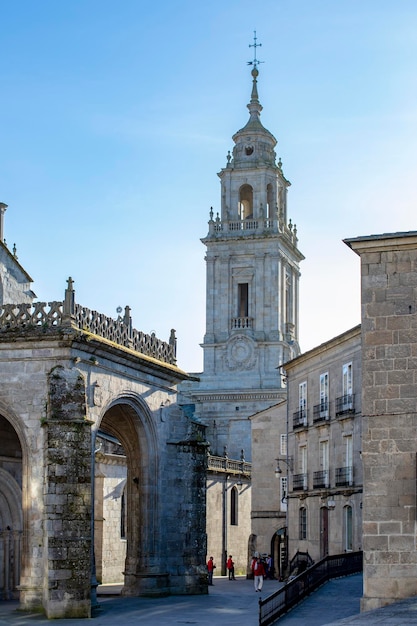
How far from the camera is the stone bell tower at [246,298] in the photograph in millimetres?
69188

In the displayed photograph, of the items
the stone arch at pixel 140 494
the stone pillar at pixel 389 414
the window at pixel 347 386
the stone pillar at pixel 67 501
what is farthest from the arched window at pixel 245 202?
the stone pillar at pixel 389 414

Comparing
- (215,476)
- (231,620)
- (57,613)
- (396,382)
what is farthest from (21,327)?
(215,476)

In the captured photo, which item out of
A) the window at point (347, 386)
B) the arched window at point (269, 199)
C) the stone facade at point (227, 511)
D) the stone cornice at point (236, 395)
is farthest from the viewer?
the arched window at point (269, 199)

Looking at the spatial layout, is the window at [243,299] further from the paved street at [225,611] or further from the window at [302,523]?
the paved street at [225,611]

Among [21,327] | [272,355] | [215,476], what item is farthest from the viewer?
[272,355]

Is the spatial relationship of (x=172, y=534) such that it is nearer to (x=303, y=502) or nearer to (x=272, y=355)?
(x=303, y=502)

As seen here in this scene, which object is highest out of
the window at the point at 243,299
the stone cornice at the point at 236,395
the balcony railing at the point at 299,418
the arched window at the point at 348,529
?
the window at the point at 243,299

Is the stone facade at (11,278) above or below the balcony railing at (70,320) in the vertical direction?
above

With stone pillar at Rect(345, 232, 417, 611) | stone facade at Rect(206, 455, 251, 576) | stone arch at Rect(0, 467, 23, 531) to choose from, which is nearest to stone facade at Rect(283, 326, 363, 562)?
stone facade at Rect(206, 455, 251, 576)

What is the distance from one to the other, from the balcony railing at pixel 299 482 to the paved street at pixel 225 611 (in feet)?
29.3

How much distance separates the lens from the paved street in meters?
19.0

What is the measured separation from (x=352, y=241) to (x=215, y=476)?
103ft

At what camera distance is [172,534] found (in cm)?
3225

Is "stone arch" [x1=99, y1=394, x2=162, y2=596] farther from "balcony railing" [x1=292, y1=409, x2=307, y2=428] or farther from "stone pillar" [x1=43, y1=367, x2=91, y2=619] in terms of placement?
"balcony railing" [x1=292, y1=409, x2=307, y2=428]
